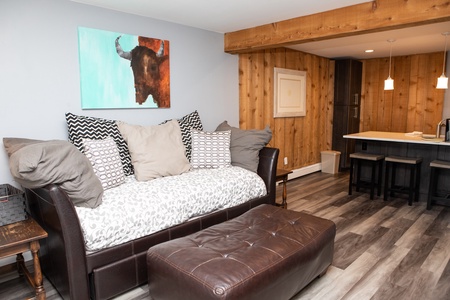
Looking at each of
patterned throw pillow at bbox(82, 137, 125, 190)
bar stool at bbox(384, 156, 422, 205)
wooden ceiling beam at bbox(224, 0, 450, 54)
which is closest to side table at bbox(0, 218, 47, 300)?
patterned throw pillow at bbox(82, 137, 125, 190)

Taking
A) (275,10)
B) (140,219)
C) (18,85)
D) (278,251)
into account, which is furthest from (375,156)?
(18,85)

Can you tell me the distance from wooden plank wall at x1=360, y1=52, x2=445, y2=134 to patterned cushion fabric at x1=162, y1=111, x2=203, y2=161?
4.33m

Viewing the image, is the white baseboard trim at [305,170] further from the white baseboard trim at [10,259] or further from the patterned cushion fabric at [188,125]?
the white baseboard trim at [10,259]

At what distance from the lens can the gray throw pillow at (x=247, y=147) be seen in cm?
323

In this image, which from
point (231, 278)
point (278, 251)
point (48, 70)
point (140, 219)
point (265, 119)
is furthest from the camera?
point (265, 119)

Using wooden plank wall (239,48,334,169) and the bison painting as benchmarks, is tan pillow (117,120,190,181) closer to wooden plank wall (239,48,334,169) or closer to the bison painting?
the bison painting

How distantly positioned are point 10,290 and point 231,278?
1.69 metres

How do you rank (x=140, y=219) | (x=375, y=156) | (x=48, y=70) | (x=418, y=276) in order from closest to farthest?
(x=140, y=219) → (x=418, y=276) → (x=48, y=70) → (x=375, y=156)

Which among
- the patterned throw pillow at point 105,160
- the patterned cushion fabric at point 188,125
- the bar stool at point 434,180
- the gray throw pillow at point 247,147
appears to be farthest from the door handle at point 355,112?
the patterned throw pillow at point 105,160

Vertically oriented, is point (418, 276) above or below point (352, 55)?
below

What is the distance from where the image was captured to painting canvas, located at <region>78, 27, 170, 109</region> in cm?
273

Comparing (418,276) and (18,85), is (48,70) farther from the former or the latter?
(418,276)

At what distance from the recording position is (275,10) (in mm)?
2928

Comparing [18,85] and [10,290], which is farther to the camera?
[18,85]
